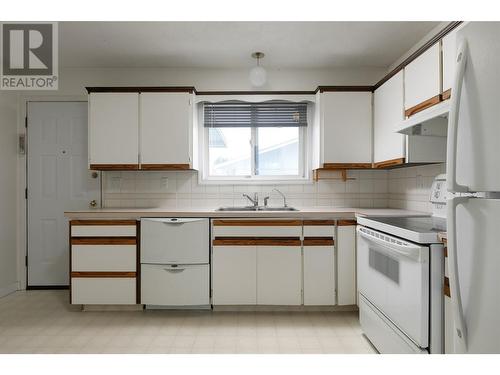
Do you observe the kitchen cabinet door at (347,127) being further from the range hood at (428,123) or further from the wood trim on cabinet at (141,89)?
the wood trim on cabinet at (141,89)

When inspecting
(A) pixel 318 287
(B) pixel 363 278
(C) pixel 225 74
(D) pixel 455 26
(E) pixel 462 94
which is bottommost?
(A) pixel 318 287

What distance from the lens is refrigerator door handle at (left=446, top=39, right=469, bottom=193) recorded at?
1.08m

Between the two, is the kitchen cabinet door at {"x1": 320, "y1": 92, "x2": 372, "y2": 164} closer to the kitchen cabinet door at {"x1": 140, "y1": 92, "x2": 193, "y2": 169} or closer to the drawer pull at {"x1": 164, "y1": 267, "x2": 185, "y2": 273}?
the kitchen cabinet door at {"x1": 140, "y1": 92, "x2": 193, "y2": 169}

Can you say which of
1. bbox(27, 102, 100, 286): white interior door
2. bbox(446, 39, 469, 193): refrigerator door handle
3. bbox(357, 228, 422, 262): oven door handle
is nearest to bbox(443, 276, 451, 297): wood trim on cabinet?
bbox(357, 228, 422, 262): oven door handle

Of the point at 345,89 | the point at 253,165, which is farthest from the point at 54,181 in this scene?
the point at 345,89

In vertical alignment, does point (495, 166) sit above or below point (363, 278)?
above

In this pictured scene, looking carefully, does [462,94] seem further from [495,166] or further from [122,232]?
[122,232]

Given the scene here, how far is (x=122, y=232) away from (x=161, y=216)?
0.37 m

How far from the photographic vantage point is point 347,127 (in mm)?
3096

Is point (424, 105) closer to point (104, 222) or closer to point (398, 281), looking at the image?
point (398, 281)

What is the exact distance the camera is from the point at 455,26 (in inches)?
74.4

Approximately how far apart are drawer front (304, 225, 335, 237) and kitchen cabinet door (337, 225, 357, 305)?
0.07 m

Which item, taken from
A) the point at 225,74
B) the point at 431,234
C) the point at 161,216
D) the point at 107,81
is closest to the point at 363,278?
the point at 431,234

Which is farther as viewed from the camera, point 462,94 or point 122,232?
point 122,232
